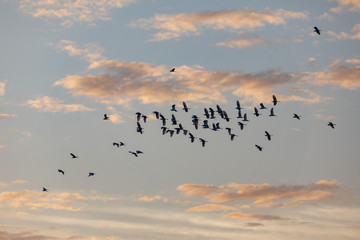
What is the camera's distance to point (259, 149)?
190 meters

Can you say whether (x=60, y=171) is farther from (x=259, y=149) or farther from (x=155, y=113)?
(x=259, y=149)

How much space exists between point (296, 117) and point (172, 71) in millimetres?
44638

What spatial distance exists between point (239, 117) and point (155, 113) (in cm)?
3003

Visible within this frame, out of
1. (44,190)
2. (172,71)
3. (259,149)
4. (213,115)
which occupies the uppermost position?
(172,71)

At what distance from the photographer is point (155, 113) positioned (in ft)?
633

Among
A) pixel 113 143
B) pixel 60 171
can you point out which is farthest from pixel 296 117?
pixel 60 171

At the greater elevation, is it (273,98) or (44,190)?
(273,98)

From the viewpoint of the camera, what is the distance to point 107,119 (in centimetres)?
19288

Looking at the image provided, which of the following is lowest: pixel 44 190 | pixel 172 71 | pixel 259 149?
pixel 44 190

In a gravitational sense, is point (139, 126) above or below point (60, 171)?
above

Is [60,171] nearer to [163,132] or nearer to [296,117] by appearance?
[163,132]

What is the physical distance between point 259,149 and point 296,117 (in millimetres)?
16487

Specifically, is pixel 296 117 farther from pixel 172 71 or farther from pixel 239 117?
pixel 172 71

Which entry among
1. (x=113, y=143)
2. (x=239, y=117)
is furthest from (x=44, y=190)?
(x=239, y=117)
